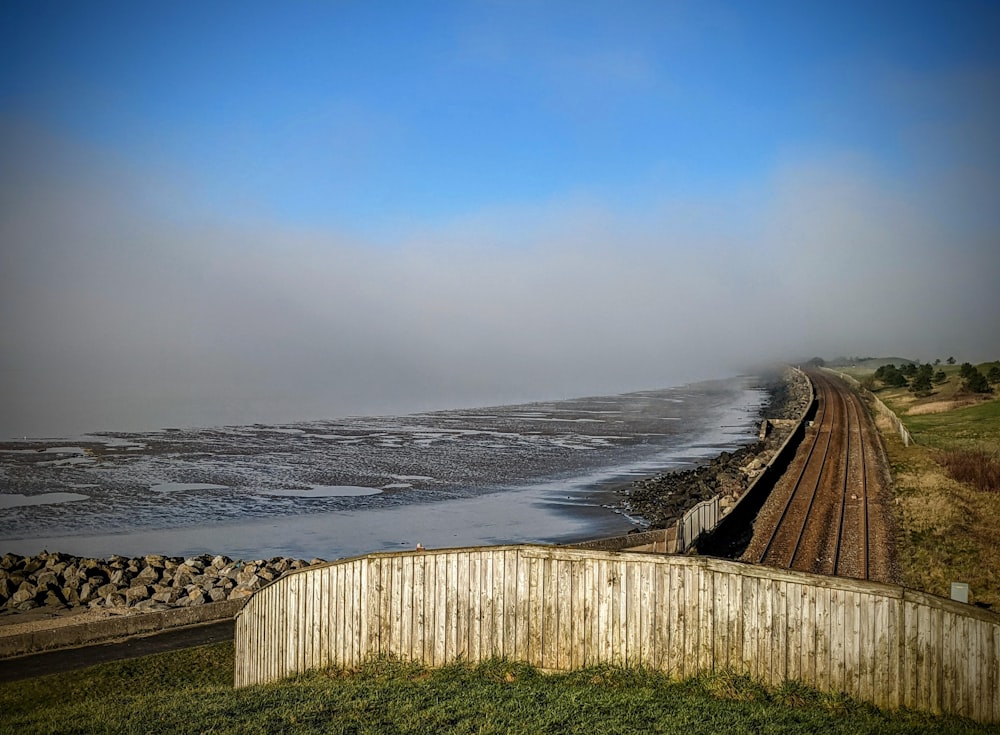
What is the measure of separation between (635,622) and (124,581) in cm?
2031

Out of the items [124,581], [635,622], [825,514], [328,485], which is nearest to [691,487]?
[825,514]

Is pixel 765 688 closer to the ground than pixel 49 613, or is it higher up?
higher up

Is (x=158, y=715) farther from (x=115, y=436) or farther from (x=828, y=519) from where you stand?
(x=115, y=436)

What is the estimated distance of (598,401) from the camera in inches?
5354

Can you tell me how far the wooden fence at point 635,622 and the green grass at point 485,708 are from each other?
0.33m

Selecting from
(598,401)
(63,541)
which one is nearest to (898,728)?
(63,541)

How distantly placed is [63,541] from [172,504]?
8501 mm

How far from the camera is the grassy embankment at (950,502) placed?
2366 centimetres

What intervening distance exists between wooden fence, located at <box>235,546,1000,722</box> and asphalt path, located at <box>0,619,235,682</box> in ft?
15.8

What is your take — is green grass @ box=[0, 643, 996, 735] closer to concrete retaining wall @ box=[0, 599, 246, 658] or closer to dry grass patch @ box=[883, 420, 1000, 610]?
concrete retaining wall @ box=[0, 599, 246, 658]

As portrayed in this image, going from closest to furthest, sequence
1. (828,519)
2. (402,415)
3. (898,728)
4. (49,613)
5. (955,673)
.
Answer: (898,728)
(955,673)
(49,613)
(828,519)
(402,415)

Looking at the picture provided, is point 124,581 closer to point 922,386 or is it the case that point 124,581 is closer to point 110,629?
point 110,629

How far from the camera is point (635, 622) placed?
13.6 metres

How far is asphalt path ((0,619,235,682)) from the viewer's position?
→ 1867 cm
